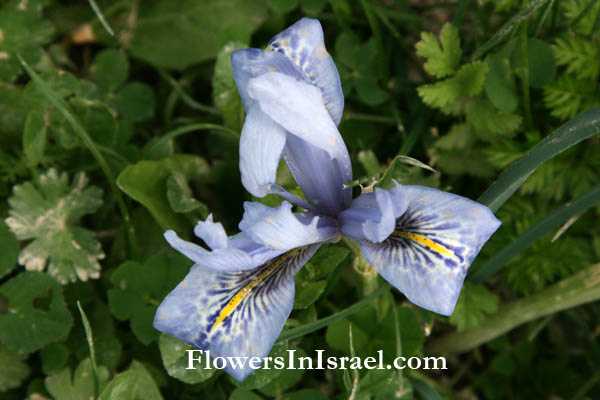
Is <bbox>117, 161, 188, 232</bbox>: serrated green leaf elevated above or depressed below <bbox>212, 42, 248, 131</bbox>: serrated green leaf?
below

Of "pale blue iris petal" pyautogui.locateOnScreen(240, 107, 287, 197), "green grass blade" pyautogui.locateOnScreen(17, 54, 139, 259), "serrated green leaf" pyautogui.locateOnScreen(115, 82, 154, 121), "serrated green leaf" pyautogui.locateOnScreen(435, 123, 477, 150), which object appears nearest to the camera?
"pale blue iris petal" pyautogui.locateOnScreen(240, 107, 287, 197)

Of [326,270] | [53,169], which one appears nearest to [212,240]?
[326,270]

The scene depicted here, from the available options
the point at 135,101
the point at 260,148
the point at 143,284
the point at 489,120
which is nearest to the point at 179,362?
the point at 143,284

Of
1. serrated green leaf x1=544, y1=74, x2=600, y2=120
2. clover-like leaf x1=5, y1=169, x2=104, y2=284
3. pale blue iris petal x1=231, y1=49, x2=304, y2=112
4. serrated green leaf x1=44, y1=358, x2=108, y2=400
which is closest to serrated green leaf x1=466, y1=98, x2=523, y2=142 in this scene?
serrated green leaf x1=544, y1=74, x2=600, y2=120

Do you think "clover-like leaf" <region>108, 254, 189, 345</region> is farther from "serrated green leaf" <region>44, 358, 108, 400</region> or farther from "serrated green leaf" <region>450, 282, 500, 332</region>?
"serrated green leaf" <region>450, 282, 500, 332</region>

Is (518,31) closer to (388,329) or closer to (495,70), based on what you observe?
(495,70)

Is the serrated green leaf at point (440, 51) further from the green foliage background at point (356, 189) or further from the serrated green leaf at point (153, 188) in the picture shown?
the serrated green leaf at point (153, 188)

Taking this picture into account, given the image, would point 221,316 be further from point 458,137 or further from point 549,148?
point 458,137
